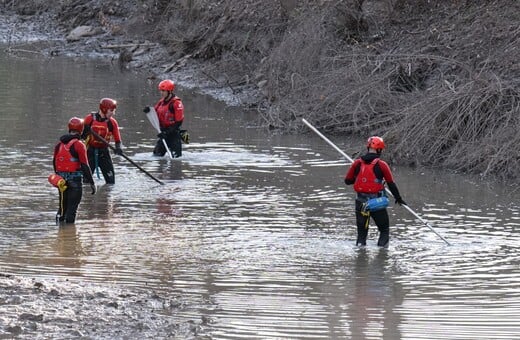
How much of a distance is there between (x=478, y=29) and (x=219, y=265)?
523 inches

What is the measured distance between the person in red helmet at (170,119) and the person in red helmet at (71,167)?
5.96 m

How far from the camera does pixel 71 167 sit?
15.0 metres

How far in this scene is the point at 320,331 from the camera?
10.2 meters

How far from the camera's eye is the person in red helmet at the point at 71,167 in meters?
14.9

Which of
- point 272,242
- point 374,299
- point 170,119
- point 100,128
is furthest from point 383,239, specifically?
point 170,119

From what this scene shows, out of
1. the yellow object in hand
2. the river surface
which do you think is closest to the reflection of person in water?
the river surface

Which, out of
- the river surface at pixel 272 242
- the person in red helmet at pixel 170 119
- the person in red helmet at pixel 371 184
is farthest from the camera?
the person in red helmet at pixel 170 119

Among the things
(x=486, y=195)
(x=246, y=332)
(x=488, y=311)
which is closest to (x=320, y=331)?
(x=246, y=332)

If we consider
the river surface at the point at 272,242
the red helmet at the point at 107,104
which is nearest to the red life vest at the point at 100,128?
the red helmet at the point at 107,104

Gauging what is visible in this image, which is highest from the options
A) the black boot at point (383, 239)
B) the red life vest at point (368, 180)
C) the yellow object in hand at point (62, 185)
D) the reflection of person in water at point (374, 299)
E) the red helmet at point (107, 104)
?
the red helmet at point (107, 104)

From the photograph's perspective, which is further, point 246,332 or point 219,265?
point 219,265

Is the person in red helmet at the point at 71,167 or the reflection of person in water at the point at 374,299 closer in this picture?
the reflection of person in water at the point at 374,299

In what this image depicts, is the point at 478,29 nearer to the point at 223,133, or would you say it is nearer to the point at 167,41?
the point at 223,133

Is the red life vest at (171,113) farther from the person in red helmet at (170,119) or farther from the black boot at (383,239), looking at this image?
the black boot at (383,239)
